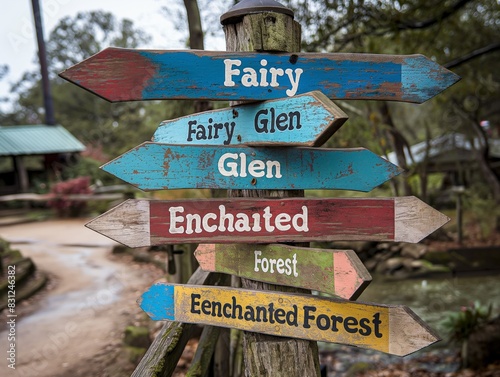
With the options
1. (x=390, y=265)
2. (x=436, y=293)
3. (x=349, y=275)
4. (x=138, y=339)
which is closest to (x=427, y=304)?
(x=436, y=293)

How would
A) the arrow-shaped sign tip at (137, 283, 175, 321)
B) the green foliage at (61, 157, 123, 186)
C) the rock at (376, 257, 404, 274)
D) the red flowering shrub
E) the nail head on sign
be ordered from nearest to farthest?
the nail head on sign, the arrow-shaped sign tip at (137, 283, 175, 321), the rock at (376, 257, 404, 274), the red flowering shrub, the green foliage at (61, 157, 123, 186)

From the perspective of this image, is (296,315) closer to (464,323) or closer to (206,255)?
(206,255)

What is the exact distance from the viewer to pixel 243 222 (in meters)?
1.80

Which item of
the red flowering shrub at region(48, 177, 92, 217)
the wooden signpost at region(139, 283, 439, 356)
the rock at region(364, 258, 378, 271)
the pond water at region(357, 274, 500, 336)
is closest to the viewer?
the wooden signpost at region(139, 283, 439, 356)

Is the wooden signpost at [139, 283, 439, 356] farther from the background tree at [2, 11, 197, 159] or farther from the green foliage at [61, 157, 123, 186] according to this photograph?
the background tree at [2, 11, 197, 159]

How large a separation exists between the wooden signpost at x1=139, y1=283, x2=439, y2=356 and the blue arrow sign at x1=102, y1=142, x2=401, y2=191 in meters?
0.45

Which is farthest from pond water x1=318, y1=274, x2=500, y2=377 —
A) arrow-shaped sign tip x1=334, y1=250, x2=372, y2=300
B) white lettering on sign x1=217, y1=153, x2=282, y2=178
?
white lettering on sign x1=217, y1=153, x2=282, y2=178

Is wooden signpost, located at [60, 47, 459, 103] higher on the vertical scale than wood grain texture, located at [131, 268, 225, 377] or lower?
higher

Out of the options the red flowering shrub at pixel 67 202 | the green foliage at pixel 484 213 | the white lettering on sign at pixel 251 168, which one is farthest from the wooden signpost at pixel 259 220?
the red flowering shrub at pixel 67 202

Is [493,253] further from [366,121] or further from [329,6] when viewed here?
[329,6]

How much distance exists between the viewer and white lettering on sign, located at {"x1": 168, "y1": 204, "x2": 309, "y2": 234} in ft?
5.86

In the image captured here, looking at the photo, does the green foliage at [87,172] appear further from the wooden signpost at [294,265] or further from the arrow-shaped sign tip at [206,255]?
the wooden signpost at [294,265]

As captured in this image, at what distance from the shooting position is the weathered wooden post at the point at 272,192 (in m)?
1.87

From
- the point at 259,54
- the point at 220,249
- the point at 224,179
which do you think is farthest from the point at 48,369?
the point at 259,54
